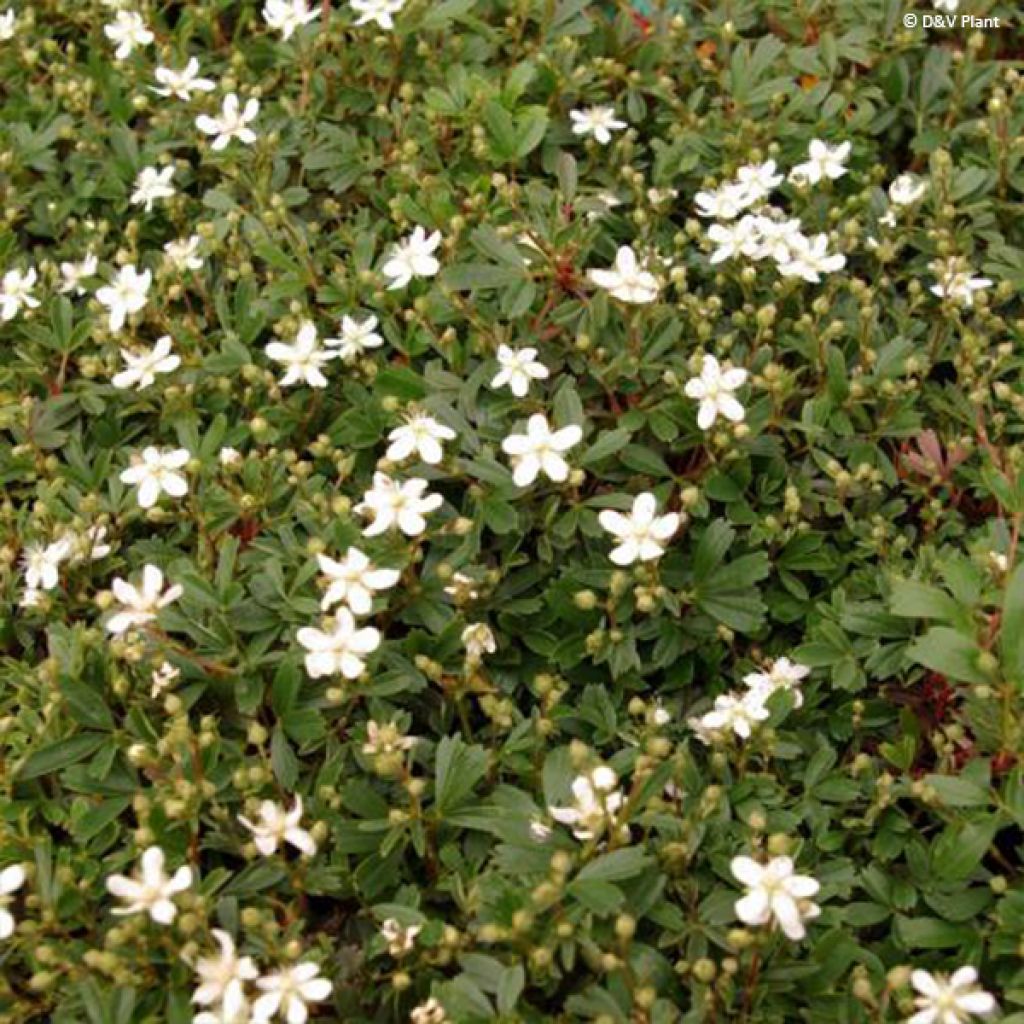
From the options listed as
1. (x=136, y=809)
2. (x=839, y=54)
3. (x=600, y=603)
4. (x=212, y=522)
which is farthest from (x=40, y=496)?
(x=839, y=54)

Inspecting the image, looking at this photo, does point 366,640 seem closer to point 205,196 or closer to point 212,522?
point 212,522

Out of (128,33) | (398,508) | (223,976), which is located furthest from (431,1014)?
(128,33)

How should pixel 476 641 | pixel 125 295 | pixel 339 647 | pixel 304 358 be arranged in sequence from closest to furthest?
pixel 339 647 → pixel 476 641 → pixel 304 358 → pixel 125 295

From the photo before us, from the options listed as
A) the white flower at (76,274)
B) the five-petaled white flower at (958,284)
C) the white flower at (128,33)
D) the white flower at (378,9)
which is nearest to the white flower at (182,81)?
the white flower at (128,33)

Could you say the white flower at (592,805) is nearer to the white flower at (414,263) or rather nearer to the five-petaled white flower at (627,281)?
the five-petaled white flower at (627,281)

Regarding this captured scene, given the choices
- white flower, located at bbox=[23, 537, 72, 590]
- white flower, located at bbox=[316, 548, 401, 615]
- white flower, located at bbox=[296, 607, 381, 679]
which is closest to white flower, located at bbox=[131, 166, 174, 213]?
white flower, located at bbox=[23, 537, 72, 590]

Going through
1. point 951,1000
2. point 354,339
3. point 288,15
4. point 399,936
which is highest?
point 288,15

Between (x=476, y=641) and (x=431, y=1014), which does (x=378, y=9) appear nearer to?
(x=476, y=641)
